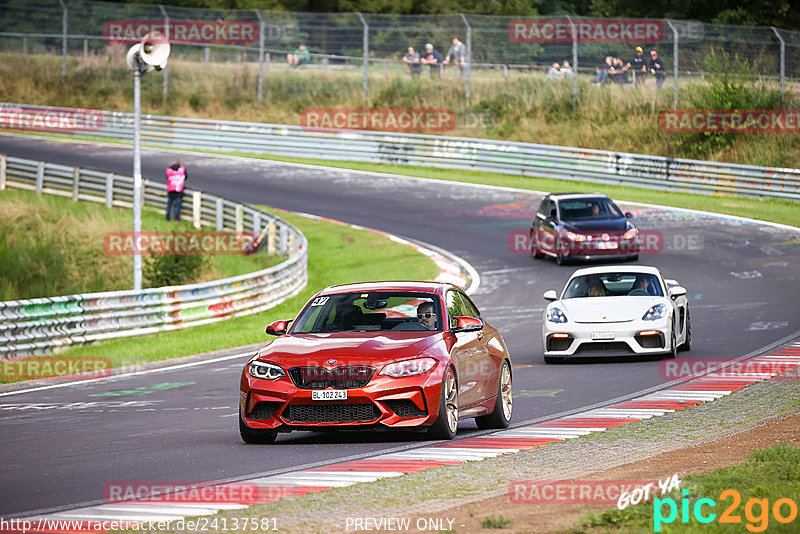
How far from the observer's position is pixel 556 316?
693 inches

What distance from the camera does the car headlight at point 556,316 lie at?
1752cm

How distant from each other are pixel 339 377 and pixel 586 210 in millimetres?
19550

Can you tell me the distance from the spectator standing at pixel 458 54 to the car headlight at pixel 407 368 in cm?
3710

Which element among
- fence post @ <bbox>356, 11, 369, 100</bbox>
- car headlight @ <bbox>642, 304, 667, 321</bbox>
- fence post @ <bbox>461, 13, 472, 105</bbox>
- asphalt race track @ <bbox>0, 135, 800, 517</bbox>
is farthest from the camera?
fence post @ <bbox>356, 11, 369, 100</bbox>

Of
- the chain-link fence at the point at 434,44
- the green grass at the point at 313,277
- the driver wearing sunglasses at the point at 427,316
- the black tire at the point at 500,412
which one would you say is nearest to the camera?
the driver wearing sunglasses at the point at 427,316

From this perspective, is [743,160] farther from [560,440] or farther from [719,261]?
[560,440]

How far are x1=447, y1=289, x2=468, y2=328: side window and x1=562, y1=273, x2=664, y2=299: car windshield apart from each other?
6.29 m

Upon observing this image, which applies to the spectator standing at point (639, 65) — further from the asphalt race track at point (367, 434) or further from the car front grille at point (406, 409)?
the car front grille at point (406, 409)

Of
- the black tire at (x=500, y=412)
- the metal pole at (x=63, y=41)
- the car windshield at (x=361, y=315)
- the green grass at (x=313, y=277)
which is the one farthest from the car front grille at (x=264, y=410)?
the metal pole at (x=63, y=41)

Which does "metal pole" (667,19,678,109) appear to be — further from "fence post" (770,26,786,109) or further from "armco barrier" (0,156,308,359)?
"armco barrier" (0,156,308,359)

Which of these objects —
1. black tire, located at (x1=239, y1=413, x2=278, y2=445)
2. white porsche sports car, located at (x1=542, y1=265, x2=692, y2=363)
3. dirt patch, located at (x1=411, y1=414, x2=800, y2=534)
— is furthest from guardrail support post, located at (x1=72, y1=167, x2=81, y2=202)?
dirt patch, located at (x1=411, y1=414, x2=800, y2=534)

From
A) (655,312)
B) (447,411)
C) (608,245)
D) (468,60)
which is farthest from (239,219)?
(447,411)

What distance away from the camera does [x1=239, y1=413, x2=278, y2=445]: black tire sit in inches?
419

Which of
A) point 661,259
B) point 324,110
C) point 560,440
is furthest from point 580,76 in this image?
point 560,440
